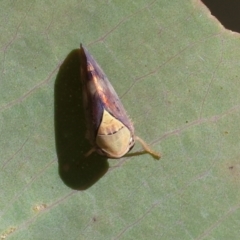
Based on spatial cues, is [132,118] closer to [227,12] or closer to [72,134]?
[72,134]

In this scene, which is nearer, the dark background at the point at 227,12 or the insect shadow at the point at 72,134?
the insect shadow at the point at 72,134

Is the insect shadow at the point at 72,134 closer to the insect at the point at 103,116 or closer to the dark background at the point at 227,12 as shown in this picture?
the insect at the point at 103,116

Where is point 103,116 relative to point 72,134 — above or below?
above

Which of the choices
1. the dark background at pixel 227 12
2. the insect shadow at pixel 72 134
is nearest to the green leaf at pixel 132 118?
the insect shadow at pixel 72 134

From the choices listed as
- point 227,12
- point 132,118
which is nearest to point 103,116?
point 132,118

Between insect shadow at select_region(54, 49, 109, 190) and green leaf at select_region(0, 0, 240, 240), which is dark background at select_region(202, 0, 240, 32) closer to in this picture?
green leaf at select_region(0, 0, 240, 240)

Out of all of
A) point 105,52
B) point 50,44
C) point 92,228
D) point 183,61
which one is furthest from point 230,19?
point 92,228

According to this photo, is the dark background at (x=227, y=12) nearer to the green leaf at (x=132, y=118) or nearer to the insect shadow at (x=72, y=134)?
the green leaf at (x=132, y=118)
